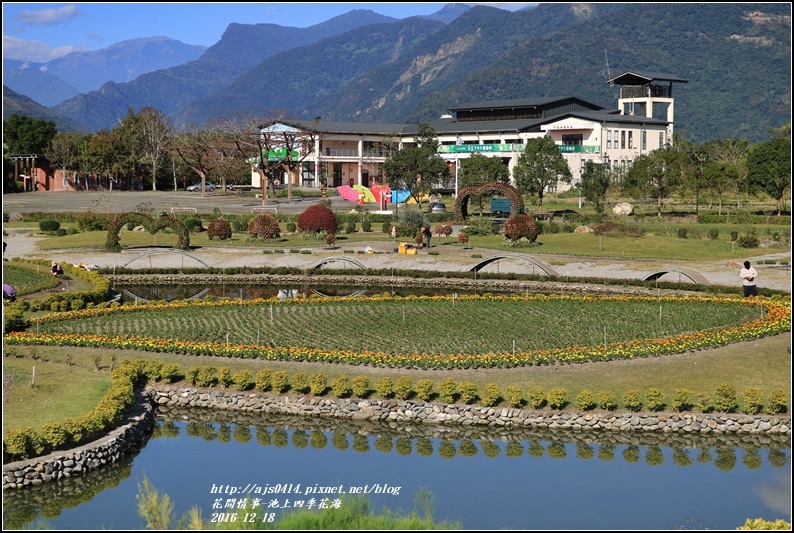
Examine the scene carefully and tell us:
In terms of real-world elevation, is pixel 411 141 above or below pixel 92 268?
above

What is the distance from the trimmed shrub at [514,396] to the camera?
28188 millimetres

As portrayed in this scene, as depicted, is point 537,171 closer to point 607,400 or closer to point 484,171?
point 484,171

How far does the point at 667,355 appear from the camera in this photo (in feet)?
109

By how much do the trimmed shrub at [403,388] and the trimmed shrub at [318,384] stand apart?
6.71 ft

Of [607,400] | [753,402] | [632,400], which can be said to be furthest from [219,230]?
[753,402]

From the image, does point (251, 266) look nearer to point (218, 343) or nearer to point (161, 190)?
point (218, 343)

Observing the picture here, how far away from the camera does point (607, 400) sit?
1099 inches

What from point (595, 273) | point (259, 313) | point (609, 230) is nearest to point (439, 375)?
point (259, 313)

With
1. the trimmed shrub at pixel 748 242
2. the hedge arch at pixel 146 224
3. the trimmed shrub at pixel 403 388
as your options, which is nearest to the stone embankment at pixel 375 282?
the hedge arch at pixel 146 224

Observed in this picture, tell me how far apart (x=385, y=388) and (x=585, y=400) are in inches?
212

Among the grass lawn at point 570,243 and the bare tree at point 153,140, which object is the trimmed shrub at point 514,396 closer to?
the grass lawn at point 570,243

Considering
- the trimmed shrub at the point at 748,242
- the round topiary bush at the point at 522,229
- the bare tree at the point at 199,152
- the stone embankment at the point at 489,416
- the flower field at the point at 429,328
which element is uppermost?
the bare tree at the point at 199,152

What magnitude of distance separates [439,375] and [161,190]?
317 feet

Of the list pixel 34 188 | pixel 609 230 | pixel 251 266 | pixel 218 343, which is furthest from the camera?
pixel 34 188
